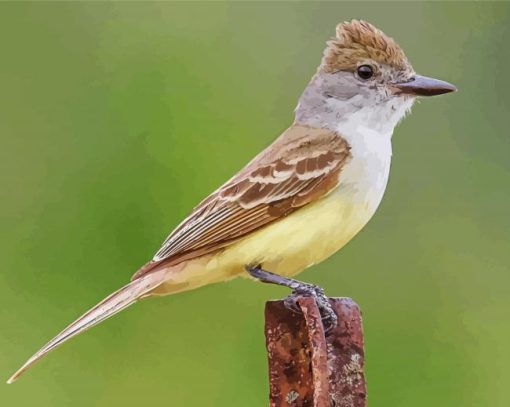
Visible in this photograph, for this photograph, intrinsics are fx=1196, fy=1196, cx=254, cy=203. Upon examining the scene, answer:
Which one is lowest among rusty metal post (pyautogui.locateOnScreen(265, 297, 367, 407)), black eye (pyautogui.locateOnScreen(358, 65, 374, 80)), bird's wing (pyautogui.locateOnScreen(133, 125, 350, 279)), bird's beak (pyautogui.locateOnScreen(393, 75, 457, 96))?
rusty metal post (pyautogui.locateOnScreen(265, 297, 367, 407))

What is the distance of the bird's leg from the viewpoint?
2.60m

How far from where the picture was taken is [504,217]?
5.45 meters

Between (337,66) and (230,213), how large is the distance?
2.43ft

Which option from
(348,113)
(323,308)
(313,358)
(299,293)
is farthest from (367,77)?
(313,358)

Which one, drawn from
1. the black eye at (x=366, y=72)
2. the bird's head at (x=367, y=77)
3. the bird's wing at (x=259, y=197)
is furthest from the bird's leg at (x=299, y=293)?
the black eye at (x=366, y=72)

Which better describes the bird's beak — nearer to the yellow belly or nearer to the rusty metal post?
the yellow belly

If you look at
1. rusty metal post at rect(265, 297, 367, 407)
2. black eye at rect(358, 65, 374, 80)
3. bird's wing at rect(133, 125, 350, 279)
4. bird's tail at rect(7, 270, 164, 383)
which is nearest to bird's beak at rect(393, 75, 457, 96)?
black eye at rect(358, 65, 374, 80)

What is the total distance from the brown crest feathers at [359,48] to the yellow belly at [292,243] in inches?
23.0

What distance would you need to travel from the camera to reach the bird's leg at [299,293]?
2.60 meters

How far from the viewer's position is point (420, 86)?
12.9ft

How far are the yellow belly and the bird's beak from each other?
0.44m

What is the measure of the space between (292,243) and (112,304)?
0.58 metres

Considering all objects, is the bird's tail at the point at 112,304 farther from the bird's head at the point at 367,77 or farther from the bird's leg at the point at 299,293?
the bird's head at the point at 367,77

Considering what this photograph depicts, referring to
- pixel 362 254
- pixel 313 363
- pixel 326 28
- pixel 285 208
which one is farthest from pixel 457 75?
pixel 313 363
